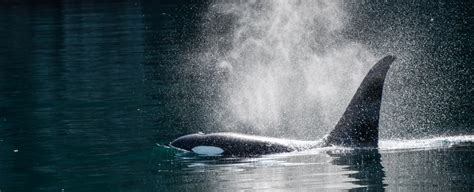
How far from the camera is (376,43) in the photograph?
35156 mm

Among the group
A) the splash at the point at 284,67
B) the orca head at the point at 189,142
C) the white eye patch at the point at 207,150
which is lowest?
the white eye patch at the point at 207,150

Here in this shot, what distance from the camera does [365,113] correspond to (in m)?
16.8

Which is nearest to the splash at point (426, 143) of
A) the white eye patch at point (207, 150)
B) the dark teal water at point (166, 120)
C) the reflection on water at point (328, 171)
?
the dark teal water at point (166, 120)

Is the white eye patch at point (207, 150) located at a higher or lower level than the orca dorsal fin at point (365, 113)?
lower

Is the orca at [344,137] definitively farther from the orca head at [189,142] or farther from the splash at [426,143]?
the splash at [426,143]

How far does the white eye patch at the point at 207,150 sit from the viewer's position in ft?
56.9

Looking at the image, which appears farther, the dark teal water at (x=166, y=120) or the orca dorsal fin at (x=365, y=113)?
the orca dorsal fin at (x=365, y=113)

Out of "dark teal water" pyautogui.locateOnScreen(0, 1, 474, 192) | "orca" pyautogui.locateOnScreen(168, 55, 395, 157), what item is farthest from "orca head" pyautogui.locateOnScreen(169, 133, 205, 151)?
"dark teal water" pyautogui.locateOnScreen(0, 1, 474, 192)

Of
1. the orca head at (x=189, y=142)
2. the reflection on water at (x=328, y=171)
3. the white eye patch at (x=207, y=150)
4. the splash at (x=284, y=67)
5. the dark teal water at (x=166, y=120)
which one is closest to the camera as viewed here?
the reflection on water at (x=328, y=171)

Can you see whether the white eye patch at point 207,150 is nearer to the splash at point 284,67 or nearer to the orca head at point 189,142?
the orca head at point 189,142

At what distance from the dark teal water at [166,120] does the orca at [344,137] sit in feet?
0.79

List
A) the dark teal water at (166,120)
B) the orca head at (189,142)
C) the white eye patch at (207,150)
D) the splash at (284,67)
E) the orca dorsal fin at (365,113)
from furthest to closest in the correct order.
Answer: the splash at (284,67) → the orca head at (189,142) → the white eye patch at (207,150) → the orca dorsal fin at (365,113) → the dark teal water at (166,120)

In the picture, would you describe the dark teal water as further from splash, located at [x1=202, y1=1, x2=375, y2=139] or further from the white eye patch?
splash, located at [x1=202, y1=1, x2=375, y2=139]

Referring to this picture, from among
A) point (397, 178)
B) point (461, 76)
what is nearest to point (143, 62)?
point (461, 76)
